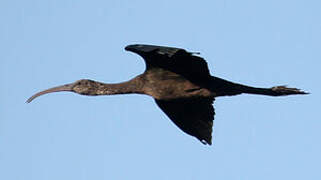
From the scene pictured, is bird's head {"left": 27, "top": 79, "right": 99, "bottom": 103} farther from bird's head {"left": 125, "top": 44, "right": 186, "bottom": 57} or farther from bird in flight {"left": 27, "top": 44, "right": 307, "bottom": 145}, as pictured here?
bird's head {"left": 125, "top": 44, "right": 186, "bottom": 57}

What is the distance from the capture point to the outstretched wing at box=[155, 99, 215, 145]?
17.6 metres

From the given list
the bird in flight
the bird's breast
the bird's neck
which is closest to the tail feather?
Answer: the bird in flight

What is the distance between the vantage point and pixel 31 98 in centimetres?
1816

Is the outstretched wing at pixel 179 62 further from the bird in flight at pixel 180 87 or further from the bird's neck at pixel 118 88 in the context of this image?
the bird's neck at pixel 118 88

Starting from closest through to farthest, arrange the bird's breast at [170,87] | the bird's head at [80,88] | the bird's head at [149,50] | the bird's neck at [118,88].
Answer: the bird's head at [149,50] < the bird's breast at [170,87] < the bird's neck at [118,88] < the bird's head at [80,88]

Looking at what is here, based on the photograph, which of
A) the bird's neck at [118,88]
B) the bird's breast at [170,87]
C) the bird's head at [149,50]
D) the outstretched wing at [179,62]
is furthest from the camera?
the bird's neck at [118,88]

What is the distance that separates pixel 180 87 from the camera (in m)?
16.5

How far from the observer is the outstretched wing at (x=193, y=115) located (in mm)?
17625

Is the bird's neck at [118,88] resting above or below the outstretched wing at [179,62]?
below

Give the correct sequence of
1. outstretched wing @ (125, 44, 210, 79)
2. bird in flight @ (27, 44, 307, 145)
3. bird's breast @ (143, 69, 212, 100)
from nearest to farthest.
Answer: outstretched wing @ (125, 44, 210, 79) < bird in flight @ (27, 44, 307, 145) < bird's breast @ (143, 69, 212, 100)

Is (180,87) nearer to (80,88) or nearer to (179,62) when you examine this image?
(179,62)

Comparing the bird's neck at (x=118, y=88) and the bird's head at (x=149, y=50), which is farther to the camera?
the bird's neck at (x=118, y=88)

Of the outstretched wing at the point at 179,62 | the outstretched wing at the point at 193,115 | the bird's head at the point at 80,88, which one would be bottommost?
the outstretched wing at the point at 193,115

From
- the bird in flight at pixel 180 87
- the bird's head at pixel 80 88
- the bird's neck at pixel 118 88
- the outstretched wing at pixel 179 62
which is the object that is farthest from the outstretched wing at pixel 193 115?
the bird's head at pixel 80 88
